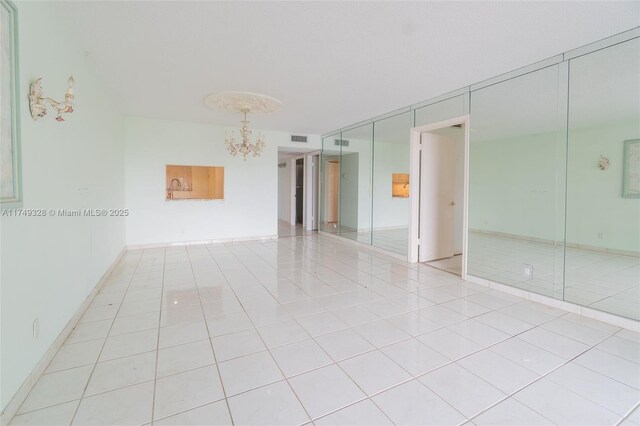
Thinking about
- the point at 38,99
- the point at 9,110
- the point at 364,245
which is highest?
the point at 38,99

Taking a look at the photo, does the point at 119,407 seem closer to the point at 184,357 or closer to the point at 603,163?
the point at 184,357

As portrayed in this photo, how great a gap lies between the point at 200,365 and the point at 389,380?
131cm

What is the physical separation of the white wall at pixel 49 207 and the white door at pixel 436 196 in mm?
4692

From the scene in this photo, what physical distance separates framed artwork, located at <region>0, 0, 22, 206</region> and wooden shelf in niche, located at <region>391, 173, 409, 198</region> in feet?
19.1

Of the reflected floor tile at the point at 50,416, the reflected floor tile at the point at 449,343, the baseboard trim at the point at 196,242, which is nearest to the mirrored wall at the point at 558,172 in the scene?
the reflected floor tile at the point at 449,343

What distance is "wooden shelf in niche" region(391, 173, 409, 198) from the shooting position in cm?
659

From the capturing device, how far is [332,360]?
2.17 metres

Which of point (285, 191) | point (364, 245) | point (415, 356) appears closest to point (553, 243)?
point (415, 356)

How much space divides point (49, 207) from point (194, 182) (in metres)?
5.57

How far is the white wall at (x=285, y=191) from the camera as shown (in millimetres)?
10074

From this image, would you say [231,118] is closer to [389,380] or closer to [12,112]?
[12,112]

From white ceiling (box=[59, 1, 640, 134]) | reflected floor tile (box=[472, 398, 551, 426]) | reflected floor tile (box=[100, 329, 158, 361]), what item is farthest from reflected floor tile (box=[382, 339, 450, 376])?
white ceiling (box=[59, 1, 640, 134])

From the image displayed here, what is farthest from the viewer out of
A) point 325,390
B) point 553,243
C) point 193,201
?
point 193,201

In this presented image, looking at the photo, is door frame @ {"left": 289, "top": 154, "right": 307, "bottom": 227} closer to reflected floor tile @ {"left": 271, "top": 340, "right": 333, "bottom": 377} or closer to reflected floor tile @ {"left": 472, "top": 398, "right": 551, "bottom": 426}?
reflected floor tile @ {"left": 271, "top": 340, "right": 333, "bottom": 377}
